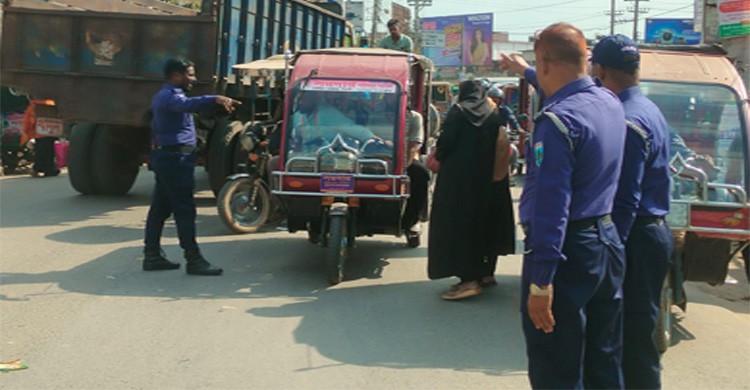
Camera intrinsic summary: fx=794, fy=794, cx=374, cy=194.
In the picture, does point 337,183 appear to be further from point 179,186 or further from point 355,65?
point 179,186

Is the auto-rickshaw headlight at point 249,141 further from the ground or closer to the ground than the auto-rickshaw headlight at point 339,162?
further from the ground

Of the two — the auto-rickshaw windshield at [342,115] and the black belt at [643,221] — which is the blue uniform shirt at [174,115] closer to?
the auto-rickshaw windshield at [342,115]

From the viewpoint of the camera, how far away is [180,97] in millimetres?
7414

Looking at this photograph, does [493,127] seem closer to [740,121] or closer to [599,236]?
[740,121]

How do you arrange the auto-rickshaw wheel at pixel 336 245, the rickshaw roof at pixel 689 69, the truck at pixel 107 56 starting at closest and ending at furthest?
the rickshaw roof at pixel 689 69, the auto-rickshaw wheel at pixel 336 245, the truck at pixel 107 56

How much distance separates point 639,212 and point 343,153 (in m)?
3.78

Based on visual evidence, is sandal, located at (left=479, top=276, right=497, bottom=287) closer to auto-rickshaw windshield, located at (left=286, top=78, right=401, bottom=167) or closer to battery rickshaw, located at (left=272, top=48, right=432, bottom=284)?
battery rickshaw, located at (left=272, top=48, right=432, bottom=284)

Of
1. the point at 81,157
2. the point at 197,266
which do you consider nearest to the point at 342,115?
the point at 197,266

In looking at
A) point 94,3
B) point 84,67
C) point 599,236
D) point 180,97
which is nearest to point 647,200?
point 599,236

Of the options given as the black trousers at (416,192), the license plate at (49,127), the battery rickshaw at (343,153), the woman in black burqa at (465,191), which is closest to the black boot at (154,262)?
the battery rickshaw at (343,153)

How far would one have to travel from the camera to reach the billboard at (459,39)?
2616 inches

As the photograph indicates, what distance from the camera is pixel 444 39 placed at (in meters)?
68.2

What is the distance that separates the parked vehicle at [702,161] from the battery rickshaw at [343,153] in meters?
2.35

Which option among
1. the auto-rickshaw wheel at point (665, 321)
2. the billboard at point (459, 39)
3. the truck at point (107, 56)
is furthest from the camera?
the billboard at point (459, 39)
